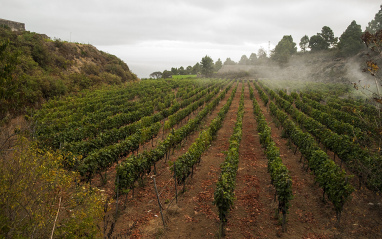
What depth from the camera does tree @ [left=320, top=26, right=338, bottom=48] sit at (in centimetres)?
8912

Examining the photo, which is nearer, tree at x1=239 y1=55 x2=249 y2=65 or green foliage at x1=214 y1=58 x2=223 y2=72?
green foliage at x1=214 y1=58 x2=223 y2=72

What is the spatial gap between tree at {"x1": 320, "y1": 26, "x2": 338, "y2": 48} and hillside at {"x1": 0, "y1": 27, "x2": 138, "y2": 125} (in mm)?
77586

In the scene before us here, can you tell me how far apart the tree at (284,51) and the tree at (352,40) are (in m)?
27.5

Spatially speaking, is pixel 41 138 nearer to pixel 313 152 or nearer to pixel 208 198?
pixel 208 198

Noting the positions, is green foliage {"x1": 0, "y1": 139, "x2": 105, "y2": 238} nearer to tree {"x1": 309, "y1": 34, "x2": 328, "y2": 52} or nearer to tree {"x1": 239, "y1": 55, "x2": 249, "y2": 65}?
tree {"x1": 309, "y1": 34, "x2": 328, "y2": 52}

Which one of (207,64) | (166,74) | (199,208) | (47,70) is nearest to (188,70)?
(166,74)

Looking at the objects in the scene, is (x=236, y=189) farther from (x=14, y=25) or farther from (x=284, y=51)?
(x=284, y=51)

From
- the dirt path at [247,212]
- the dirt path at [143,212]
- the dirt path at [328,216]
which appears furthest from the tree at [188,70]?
the dirt path at [328,216]

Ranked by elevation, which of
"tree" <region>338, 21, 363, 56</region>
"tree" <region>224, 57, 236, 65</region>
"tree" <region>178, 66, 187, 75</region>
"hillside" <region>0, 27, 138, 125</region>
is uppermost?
"tree" <region>224, 57, 236, 65</region>

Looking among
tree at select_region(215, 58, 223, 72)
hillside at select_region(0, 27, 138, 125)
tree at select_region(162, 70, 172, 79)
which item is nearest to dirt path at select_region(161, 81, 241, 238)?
hillside at select_region(0, 27, 138, 125)

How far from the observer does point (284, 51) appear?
104375 millimetres

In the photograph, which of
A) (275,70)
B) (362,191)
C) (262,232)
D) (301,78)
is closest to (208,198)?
(262,232)

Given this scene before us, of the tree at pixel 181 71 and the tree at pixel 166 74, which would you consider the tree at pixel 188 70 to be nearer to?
the tree at pixel 181 71

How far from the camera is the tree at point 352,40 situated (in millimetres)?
70250
